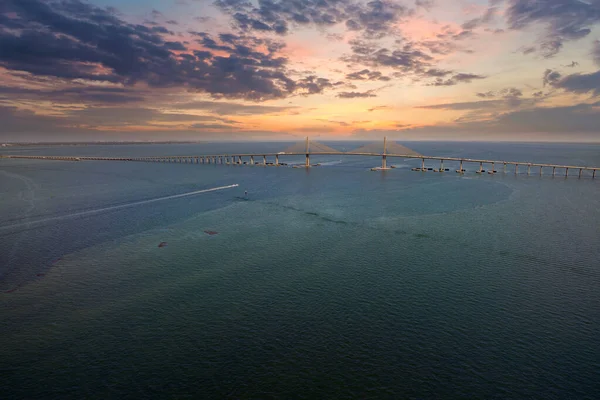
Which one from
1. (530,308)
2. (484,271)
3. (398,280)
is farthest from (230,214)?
(530,308)

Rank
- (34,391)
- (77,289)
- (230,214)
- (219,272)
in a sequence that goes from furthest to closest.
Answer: (230,214) → (219,272) → (77,289) → (34,391)

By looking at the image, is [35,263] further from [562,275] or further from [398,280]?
[562,275]

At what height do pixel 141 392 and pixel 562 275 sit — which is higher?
pixel 562 275

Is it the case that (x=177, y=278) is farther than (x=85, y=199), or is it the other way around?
(x=85, y=199)

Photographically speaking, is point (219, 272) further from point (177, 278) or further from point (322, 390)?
point (322, 390)

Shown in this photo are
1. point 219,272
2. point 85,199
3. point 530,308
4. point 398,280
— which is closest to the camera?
point 530,308

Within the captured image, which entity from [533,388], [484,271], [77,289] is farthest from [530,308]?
[77,289]
